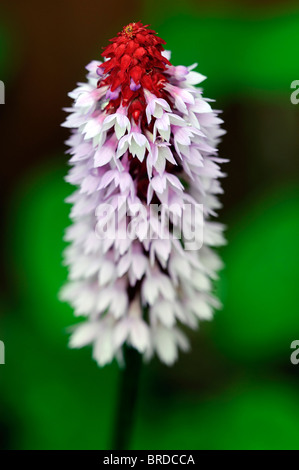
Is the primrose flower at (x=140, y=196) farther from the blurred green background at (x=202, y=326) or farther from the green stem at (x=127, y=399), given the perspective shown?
the blurred green background at (x=202, y=326)

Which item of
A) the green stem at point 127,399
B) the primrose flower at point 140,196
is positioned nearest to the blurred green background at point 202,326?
the green stem at point 127,399

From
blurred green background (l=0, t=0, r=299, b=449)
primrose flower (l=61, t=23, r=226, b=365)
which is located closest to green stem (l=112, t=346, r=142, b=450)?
primrose flower (l=61, t=23, r=226, b=365)

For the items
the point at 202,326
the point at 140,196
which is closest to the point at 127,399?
the point at 140,196

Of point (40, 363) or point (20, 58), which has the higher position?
point (20, 58)

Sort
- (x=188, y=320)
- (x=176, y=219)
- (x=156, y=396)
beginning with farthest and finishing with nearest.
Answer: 1. (x=156, y=396)
2. (x=188, y=320)
3. (x=176, y=219)

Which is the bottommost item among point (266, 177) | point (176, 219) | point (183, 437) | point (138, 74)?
point (183, 437)

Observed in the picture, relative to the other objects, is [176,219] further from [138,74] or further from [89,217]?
[138,74]

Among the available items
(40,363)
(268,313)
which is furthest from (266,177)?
(40,363)

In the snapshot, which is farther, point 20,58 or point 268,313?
point 20,58

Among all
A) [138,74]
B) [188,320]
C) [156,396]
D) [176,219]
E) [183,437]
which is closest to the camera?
[138,74]
